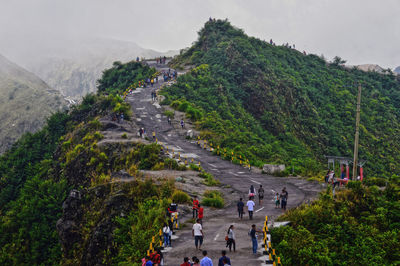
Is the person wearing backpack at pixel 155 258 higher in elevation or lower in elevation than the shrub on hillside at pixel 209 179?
lower

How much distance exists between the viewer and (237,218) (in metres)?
21.5

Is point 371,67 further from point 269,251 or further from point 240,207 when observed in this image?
point 269,251

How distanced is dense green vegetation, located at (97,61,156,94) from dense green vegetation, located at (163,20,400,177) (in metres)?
9.23

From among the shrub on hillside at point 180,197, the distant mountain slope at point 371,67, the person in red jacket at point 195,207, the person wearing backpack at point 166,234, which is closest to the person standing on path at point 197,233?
the person wearing backpack at point 166,234

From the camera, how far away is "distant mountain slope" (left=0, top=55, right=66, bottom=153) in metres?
128

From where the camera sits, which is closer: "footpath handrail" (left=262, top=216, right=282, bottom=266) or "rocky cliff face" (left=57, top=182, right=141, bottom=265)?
"footpath handrail" (left=262, top=216, right=282, bottom=266)

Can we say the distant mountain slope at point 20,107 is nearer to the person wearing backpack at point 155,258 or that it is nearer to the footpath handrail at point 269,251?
the footpath handrail at point 269,251

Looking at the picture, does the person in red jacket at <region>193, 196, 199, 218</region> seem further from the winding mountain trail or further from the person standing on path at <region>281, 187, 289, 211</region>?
the person standing on path at <region>281, 187, 289, 211</region>

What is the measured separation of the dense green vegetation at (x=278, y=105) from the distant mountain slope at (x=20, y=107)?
7103cm

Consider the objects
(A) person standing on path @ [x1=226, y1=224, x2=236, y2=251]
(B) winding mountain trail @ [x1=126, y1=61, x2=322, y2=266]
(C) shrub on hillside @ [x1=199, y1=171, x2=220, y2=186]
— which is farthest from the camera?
(C) shrub on hillside @ [x1=199, y1=171, x2=220, y2=186]

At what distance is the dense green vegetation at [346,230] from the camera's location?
622 inches

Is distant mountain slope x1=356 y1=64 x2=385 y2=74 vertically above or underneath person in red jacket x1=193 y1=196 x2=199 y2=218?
above

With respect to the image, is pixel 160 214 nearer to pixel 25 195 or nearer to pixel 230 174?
pixel 230 174

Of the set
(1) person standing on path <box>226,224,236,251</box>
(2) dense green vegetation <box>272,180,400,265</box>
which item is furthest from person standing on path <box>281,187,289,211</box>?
(1) person standing on path <box>226,224,236,251</box>
